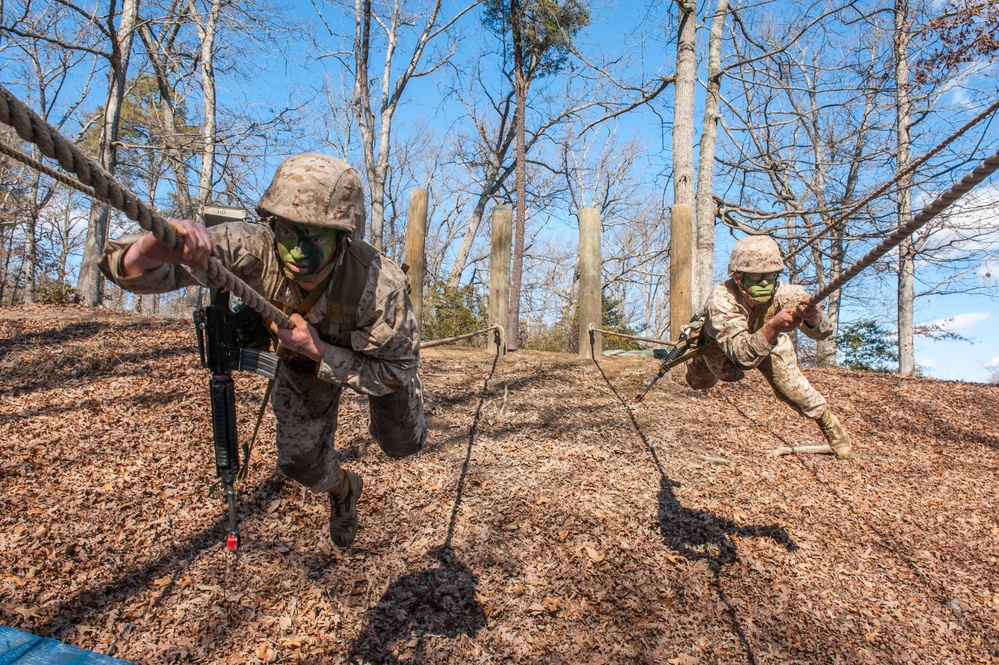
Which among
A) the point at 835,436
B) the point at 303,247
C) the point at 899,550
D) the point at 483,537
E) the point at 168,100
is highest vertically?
the point at 168,100

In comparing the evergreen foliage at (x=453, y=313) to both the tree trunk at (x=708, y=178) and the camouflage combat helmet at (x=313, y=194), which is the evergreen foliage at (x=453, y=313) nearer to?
the tree trunk at (x=708, y=178)

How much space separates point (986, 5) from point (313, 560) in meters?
12.3

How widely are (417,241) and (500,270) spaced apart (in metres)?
1.41

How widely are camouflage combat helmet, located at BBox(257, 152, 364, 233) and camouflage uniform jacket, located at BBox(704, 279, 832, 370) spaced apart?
10.4 feet

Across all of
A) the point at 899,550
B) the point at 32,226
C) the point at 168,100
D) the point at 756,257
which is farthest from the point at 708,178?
the point at 32,226

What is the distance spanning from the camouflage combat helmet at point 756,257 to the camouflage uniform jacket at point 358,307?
298 centimetres

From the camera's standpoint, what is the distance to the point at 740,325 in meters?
4.80

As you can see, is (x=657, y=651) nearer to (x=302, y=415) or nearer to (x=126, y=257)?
(x=302, y=415)

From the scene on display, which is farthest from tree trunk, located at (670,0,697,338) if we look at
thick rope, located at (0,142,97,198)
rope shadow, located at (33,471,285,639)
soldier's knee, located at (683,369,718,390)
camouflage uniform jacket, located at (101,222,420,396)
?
thick rope, located at (0,142,97,198)

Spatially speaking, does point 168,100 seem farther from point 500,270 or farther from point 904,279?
point 904,279

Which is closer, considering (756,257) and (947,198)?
(947,198)

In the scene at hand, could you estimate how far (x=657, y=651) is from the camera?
12.7ft

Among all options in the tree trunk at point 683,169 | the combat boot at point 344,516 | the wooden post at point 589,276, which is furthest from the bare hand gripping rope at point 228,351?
the tree trunk at point 683,169

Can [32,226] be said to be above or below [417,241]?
above
